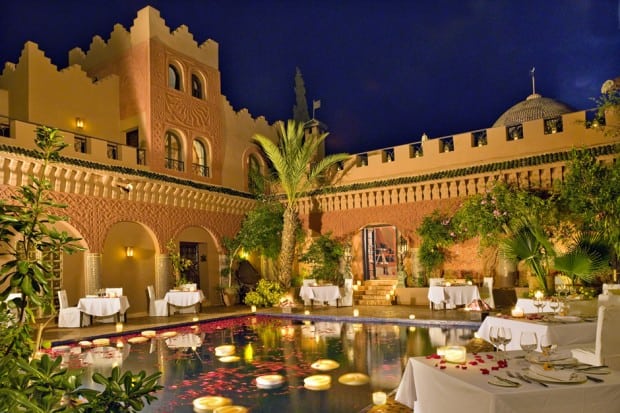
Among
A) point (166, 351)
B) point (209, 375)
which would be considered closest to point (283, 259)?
point (166, 351)

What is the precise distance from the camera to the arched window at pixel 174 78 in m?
15.6

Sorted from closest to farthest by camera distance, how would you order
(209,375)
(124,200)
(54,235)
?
(54,235), (209,375), (124,200)

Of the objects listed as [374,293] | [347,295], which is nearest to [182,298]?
[347,295]

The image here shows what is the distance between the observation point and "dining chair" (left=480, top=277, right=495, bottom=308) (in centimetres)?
1223

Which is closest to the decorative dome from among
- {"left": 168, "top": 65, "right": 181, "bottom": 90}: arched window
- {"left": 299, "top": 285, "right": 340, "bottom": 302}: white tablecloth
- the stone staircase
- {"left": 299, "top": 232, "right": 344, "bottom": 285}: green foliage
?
the stone staircase

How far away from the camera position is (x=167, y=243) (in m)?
14.5

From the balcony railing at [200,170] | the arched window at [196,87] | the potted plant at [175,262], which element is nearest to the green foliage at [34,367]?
the potted plant at [175,262]

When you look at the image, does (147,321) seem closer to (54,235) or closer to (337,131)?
(54,235)

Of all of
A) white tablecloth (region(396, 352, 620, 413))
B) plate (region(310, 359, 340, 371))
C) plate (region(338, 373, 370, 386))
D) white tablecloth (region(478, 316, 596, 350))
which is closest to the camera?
white tablecloth (region(396, 352, 620, 413))

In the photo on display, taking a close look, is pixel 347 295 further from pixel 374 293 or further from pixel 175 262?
pixel 175 262

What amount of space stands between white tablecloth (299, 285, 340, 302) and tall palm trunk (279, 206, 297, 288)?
1.45 metres

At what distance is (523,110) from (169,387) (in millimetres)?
15742

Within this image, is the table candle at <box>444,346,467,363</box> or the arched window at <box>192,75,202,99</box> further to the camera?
the arched window at <box>192,75,202,99</box>

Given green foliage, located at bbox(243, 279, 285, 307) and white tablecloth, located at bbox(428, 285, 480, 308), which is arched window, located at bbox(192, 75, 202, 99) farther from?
white tablecloth, located at bbox(428, 285, 480, 308)
